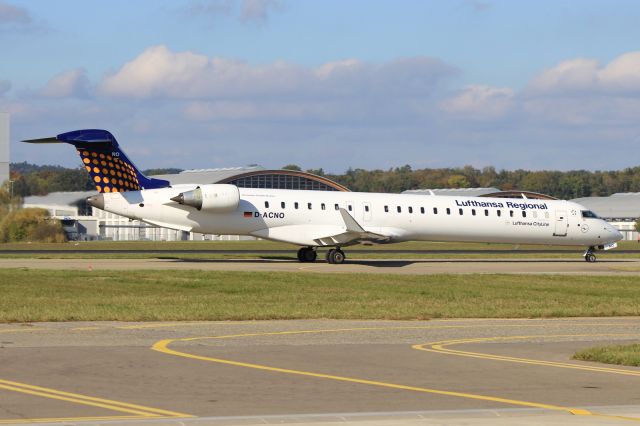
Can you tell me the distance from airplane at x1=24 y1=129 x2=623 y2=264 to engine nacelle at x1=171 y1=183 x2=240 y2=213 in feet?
0.14

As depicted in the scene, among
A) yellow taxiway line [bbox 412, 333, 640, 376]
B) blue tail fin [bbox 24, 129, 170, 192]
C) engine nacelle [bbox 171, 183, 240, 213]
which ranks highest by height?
blue tail fin [bbox 24, 129, 170, 192]

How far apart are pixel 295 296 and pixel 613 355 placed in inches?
539

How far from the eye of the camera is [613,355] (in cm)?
1639

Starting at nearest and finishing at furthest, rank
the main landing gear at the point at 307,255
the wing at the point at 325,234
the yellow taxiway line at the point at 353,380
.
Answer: the yellow taxiway line at the point at 353,380 → the wing at the point at 325,234 → the main landing gear at the point at 307,255

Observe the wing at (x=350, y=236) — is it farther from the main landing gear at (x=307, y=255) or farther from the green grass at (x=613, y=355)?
the green grass at (x=613, y=355)

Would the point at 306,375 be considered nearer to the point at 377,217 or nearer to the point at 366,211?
the point at 366,211

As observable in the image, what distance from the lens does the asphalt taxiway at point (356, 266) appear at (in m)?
43.0

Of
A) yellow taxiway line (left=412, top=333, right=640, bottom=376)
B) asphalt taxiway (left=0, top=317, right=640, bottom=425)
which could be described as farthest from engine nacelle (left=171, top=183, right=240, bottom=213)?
yellow taxiway line (left=412, top=333, right=640, bottom=376)

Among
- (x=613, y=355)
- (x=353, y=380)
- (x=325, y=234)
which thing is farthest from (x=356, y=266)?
(x=353, y=380)

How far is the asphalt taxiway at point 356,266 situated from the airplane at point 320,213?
1.30 m

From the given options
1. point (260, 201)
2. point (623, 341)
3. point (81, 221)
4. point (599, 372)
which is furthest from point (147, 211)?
point (81, 221)

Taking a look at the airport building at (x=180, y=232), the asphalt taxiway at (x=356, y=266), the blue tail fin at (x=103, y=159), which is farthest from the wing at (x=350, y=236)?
the airport building at (x=180, y=232)

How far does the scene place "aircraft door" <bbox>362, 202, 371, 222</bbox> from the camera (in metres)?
48.3

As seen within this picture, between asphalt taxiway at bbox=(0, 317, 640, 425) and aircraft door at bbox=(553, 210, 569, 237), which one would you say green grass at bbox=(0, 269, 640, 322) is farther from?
aircraft door at bbox=(553, 210, 569, 237)
